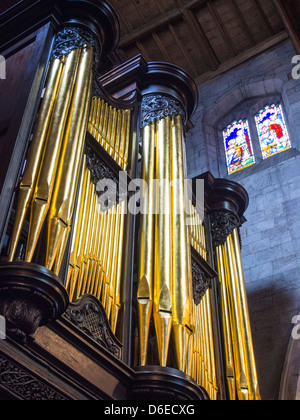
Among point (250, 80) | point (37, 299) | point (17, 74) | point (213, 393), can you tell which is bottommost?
point (37, 299)

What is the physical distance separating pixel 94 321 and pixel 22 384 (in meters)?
0.96

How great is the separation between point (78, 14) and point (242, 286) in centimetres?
386

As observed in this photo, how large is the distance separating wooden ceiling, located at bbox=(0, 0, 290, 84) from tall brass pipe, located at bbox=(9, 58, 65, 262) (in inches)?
350

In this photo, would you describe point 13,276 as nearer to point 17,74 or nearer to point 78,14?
point 17,74

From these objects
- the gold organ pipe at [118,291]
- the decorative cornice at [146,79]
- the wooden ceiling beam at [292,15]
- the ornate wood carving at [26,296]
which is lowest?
the ornate wood carving at [26,296]

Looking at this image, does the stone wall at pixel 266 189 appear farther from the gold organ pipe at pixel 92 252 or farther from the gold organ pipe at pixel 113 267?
the gold organ pipe at pixel 92 252

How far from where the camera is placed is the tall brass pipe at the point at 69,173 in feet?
13.3

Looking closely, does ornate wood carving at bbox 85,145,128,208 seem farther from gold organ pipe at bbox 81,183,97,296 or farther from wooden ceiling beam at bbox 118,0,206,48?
wooden ceiling beam at bbox 118,0,206,48

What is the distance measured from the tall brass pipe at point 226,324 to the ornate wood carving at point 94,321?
2178mm

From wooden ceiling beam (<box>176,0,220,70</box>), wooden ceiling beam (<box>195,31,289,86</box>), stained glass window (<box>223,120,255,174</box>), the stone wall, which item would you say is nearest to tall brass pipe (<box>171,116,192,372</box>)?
the stone wall

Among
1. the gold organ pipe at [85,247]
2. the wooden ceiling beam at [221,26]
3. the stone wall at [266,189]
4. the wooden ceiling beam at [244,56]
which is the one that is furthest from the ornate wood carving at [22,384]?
the wooden ceiling beam at [221,26]

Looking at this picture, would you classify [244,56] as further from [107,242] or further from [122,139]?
[107,242]

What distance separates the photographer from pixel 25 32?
6035 millimetres
